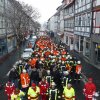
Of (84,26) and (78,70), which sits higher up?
(84,26)

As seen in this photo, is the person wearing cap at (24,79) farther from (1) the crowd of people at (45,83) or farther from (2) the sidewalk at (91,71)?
(2) the sidewalk at (91,71)

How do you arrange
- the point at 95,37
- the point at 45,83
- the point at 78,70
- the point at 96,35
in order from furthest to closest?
1. the point at 95,37
2. the point at 96,35
3. the point at 78,70
4. the point at 45,83

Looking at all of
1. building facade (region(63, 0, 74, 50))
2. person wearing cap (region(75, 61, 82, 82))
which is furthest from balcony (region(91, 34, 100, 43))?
building facade (region(63, 0, 74, 50))

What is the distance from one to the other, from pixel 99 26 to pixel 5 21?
55.3ft

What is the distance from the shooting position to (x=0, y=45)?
1341 inches

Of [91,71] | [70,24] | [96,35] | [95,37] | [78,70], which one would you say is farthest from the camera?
[70,24]

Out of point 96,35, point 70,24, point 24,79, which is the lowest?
point 24,79

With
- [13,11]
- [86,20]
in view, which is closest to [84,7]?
[86,20]

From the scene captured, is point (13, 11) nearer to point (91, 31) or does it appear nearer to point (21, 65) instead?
point (91, 31)

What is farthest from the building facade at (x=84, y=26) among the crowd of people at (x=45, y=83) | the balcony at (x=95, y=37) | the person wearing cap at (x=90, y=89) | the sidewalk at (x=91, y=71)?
the person wearing cap at (x=90, y=89)

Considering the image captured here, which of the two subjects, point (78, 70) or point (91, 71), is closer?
point (78, 70)

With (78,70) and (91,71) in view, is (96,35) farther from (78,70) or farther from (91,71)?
(78,70)

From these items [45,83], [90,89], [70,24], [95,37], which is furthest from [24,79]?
[70,24]

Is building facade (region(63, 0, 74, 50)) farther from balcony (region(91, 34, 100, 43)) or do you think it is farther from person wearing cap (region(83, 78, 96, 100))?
person wearing cap (region(83, 78, 96, 100))
